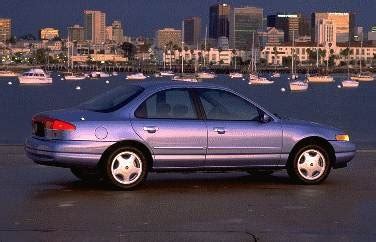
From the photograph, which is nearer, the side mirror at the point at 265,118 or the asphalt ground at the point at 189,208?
the asphalt ground at the point at 189,208

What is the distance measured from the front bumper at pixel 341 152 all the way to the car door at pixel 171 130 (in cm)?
187

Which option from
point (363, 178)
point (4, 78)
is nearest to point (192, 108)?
point (363, 178)

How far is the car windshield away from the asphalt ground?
0.99 meters

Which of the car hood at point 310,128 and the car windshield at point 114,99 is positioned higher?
the car windshield at point 114,99

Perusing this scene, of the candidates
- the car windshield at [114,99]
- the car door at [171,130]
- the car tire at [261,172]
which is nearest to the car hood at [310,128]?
the car tire at [261,172]

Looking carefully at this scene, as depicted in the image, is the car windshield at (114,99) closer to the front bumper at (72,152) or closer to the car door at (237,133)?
the front bumper at (72,152)

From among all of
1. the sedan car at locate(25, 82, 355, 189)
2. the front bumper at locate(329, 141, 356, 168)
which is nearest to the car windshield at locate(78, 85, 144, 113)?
the sedan car at locate(25, 82, 355, 189)

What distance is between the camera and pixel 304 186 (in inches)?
517

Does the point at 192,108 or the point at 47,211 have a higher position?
the point at 192,108

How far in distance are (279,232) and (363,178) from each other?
4.51 meters

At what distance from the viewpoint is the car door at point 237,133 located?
41.9 ft

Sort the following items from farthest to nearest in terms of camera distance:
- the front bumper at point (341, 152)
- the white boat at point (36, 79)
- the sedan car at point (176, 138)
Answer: the white boat at point (36, 79), the front bumper at point (341, 152), the sedan car at point (176, 138)

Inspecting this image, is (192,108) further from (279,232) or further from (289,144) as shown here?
(279,232)

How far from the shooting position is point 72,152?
1215 cm
